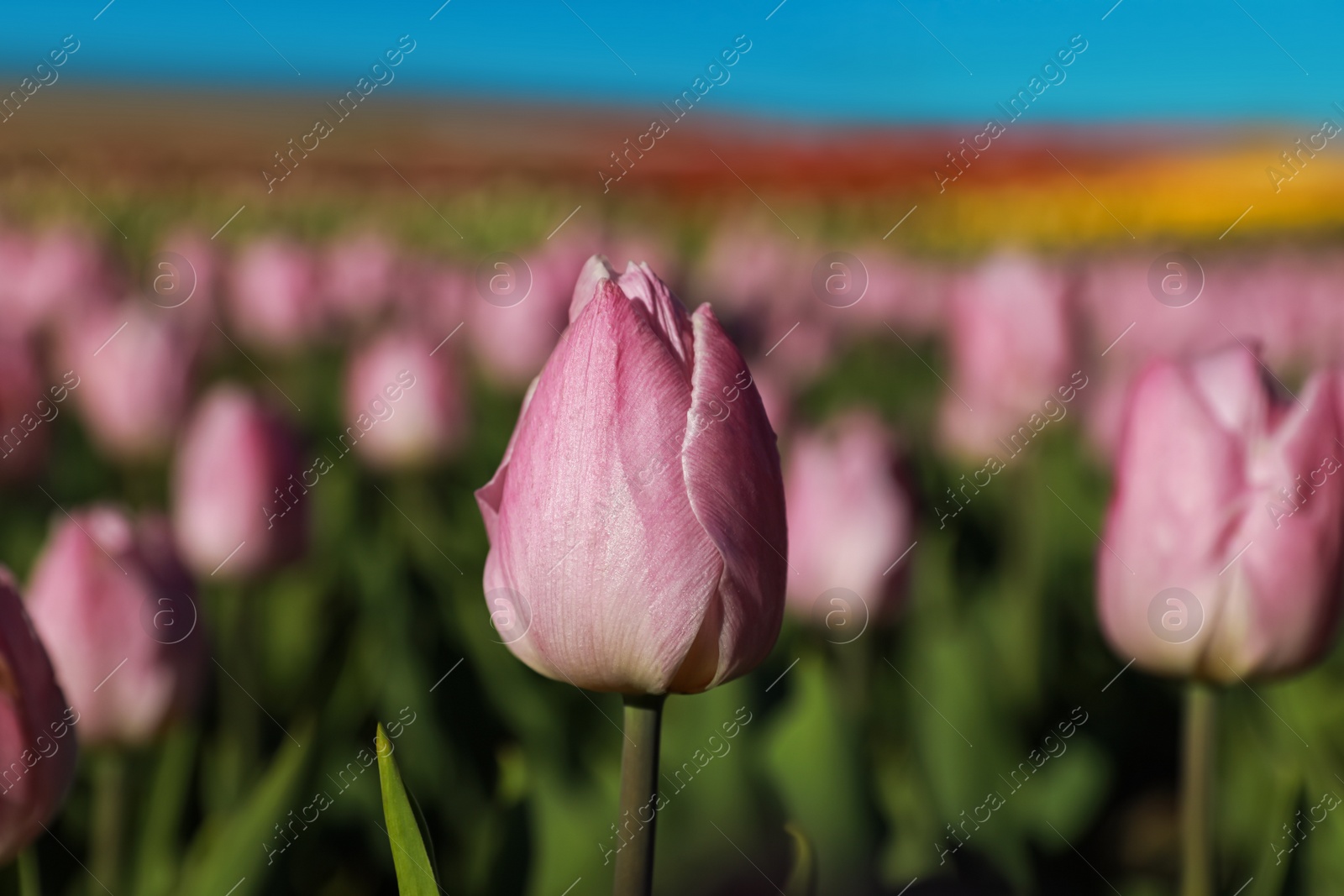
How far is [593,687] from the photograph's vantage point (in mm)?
722

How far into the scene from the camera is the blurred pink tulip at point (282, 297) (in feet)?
11.6

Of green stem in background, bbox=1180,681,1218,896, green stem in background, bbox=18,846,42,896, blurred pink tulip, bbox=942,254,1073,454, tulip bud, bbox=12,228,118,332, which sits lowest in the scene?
blurred pink tulip, bbox=942,254,1073,454

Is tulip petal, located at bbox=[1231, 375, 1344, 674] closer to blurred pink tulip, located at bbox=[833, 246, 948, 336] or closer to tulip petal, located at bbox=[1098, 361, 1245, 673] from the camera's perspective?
tulip petal, located at bbox=[1098, 361, 1245, 673]

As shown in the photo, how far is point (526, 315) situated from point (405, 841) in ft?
7.93

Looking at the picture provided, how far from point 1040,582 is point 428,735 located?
1.21 meters

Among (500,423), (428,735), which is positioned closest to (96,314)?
(500,423)

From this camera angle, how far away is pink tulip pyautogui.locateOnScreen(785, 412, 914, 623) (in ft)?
5.73

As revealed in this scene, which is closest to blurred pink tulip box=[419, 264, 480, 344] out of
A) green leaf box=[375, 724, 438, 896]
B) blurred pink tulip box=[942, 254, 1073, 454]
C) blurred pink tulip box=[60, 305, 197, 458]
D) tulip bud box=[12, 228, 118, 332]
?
tulip bud box=[12, 228, 118, 332]

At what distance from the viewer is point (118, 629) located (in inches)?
45.3

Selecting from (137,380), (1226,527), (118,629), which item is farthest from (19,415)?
(1226,527)

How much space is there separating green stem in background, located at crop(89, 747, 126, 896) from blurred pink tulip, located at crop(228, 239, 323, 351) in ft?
8.04

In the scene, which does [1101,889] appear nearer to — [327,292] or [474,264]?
[327,292]

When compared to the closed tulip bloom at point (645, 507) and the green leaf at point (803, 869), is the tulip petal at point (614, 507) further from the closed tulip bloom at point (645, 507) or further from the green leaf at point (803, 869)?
the green leaf at point (803, 869)

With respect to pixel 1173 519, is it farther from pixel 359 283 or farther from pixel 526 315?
pixel 359 283
